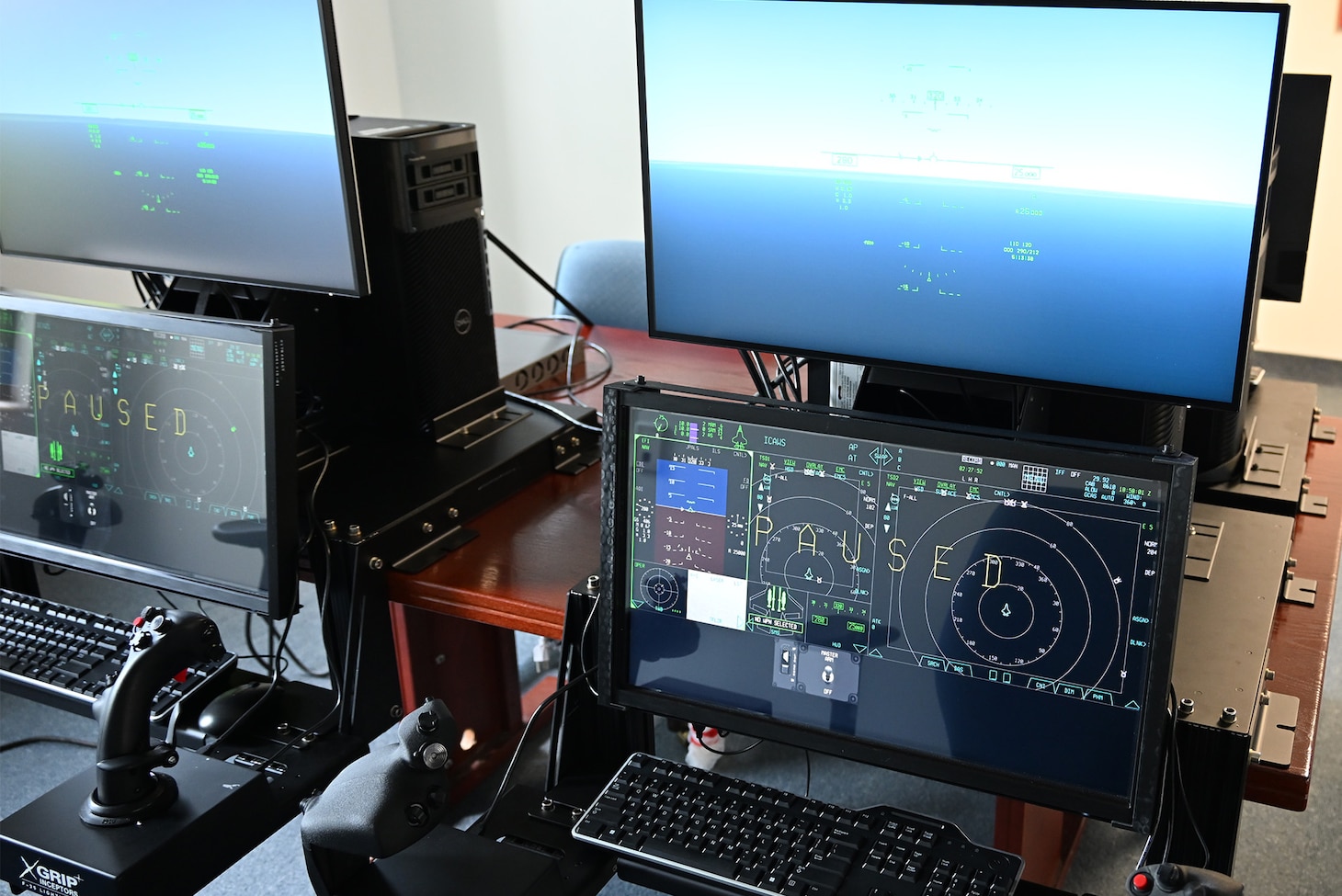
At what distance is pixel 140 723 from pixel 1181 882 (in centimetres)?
93

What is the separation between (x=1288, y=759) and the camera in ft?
3.42

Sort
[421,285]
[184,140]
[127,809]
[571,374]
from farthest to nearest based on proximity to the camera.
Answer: [571,374] → [421,285] → [184,140] → [127,809]

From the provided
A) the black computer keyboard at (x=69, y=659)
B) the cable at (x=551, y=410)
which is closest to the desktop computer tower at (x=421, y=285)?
the cable at (x=551, y=410)

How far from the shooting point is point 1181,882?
2.97 feet

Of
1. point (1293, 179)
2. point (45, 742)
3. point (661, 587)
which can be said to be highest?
point (1293, 179)

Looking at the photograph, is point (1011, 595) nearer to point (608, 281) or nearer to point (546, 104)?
point (608, 281)

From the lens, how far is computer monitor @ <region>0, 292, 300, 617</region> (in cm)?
130

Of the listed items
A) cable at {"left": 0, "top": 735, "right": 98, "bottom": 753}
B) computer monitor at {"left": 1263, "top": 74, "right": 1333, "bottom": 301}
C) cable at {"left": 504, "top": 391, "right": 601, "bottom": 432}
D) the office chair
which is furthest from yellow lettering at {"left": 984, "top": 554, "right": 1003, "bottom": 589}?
cable at {"left": 0, "top": 735, "right": 98, "bottom": 753}

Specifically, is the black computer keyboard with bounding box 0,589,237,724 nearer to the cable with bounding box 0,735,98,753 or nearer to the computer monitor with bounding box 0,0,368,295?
the computer monitor with bounding box 0,0,368,295

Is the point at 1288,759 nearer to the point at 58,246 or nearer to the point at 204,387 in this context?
the point at 204,387

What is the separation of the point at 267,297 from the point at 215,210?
0.15m

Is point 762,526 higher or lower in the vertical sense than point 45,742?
higher

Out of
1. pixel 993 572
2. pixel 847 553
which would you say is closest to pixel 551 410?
pixel 847 553

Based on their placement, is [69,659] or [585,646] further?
[69,659]
